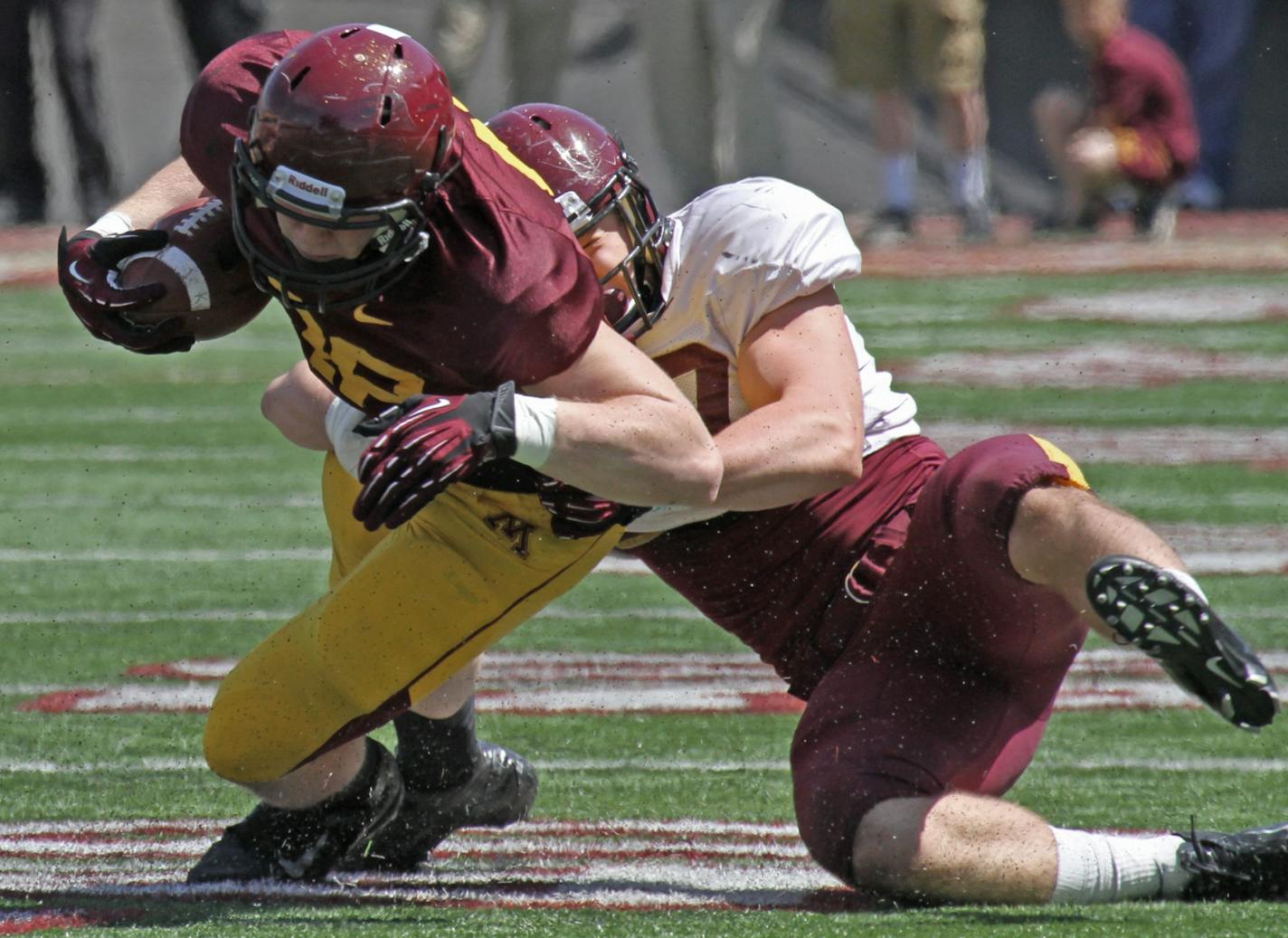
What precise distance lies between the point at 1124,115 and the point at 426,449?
8.12 metres

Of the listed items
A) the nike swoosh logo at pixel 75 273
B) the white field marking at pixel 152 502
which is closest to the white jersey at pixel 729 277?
the nike swoosh logo at pixel 75 273

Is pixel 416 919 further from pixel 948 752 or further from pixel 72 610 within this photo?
pixel 72 610

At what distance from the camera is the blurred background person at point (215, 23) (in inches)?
383

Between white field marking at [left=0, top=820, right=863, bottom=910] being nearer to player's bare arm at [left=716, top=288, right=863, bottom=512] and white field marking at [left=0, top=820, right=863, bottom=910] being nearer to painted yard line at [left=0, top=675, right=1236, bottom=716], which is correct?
player's bare arm at [left=716, top=288, right=863, bottom=512]

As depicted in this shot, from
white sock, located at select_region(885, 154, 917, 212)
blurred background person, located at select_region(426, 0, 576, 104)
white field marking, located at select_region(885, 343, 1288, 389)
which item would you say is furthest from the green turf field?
blurred background person, located at select_region(426, 0, 576, 104)

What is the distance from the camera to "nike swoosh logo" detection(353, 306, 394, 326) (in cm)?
289

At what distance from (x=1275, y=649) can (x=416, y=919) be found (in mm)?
2386

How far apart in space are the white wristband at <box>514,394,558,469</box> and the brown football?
635 millimetres

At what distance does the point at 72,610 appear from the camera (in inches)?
203

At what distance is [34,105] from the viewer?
11.6 metres

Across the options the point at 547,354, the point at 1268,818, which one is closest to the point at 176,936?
the point at 547,354

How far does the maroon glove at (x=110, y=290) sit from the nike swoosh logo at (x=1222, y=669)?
150cm

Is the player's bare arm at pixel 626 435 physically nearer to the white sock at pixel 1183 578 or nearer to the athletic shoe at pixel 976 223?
the white sock at pixel 1183 578

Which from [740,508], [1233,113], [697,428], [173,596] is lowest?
[1233,113]
